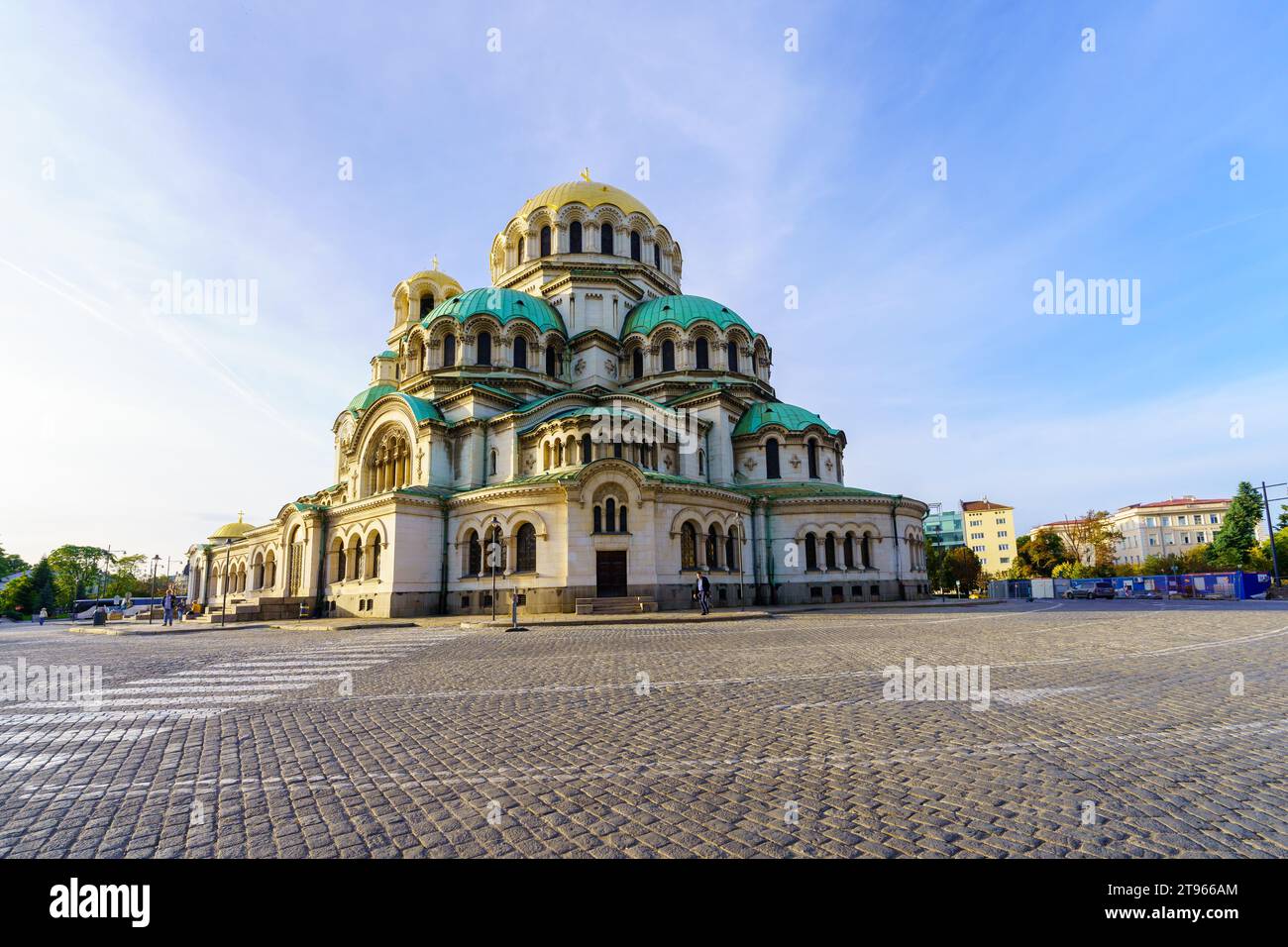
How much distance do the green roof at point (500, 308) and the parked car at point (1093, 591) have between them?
43.8 metres

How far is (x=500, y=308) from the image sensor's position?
39156mm

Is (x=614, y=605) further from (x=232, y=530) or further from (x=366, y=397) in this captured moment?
(x=232, y=530)

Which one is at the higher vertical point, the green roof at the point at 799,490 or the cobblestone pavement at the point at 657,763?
the green roof at the point at 799,490

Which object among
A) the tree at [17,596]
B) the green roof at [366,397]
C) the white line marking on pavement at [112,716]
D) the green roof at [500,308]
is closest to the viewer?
the white line marking on pavement at [112,716]

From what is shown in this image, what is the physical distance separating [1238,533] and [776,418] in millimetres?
63737

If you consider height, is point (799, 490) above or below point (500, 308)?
below

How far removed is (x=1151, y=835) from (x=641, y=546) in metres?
26.6

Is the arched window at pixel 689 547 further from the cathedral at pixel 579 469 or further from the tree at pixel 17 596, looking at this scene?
the tree at pixel 17 596

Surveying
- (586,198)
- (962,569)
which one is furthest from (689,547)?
(962,569)

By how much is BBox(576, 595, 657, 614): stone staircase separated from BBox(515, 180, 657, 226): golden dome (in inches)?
1079

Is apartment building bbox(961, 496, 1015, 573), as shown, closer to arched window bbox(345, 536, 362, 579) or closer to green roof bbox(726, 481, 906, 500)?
green roof bbox(726, 481, 906, 500)

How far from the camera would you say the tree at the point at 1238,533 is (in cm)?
6931

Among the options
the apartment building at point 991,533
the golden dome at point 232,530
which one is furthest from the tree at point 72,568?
the apartment building at point 991,533
